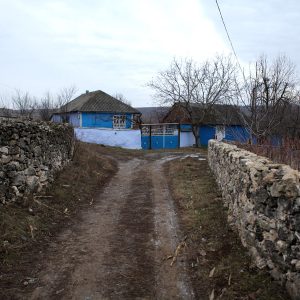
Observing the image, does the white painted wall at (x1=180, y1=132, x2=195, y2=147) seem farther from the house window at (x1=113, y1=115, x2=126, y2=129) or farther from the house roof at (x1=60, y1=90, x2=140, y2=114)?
the house window at (x1=113, y1=115, x2=126, y2=129)

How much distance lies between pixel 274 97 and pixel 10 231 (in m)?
18.6

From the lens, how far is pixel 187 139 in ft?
130

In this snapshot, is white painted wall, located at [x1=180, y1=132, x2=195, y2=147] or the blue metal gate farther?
white painted wall, located at [x1=180, y1=132, x2=195, y2=147]

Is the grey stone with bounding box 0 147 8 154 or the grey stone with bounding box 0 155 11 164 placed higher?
the grey stone with bounding box 0 147 8 154

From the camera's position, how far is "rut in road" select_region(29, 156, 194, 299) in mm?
5332

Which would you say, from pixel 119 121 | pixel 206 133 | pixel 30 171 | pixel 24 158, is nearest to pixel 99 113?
pixel 119 121

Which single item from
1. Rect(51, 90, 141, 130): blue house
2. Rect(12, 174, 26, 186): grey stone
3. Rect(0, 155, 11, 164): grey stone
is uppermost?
Rect(51, 90, 141, 130): blue house

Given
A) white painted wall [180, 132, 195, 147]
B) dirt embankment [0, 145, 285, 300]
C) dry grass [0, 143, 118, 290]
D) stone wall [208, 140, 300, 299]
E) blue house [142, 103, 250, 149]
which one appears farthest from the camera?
white painted wall [180, 132, 195, 147]

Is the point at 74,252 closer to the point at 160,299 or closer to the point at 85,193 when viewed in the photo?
A: the point at 160,299

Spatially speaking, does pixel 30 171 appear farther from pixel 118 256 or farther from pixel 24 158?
pixel 118 256

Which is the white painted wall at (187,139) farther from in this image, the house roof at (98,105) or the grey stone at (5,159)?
the grey stone at (5,159)

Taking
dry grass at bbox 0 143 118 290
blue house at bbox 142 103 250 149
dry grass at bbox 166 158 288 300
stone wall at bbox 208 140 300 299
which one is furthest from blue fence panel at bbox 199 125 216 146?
stone wall at bbox 208 140 300 299

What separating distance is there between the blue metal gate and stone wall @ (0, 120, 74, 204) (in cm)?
2498

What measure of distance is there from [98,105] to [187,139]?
372 inches
